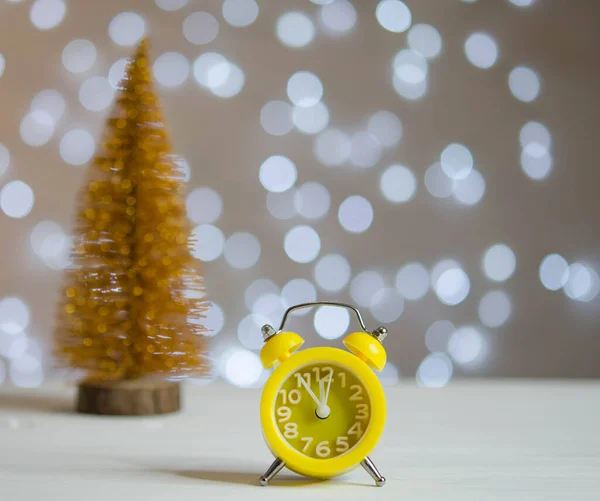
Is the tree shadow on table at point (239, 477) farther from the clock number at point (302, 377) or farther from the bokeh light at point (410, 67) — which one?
the bokeh light at point (410, 67)

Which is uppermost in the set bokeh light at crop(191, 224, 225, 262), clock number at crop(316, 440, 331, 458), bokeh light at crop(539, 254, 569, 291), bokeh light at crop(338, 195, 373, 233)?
bokeh light at crop(338, 195, 373, 233)

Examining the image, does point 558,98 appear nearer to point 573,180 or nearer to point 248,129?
point 573,180

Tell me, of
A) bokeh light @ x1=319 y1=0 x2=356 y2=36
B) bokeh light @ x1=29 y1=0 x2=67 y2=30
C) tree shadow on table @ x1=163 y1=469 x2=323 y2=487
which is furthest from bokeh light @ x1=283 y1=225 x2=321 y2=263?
tree shadow on table @ x1=163 y1=469 x2=323 y2=487

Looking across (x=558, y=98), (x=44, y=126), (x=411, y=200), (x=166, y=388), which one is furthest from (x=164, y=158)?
(x=558, y=98)

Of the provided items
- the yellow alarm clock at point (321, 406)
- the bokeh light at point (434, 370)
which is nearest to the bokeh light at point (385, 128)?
the bokeh light at point (434, 370)

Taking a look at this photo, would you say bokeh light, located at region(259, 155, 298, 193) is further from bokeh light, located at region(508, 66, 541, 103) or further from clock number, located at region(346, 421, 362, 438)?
clock number, located at region(346, 421, 362, 438)
